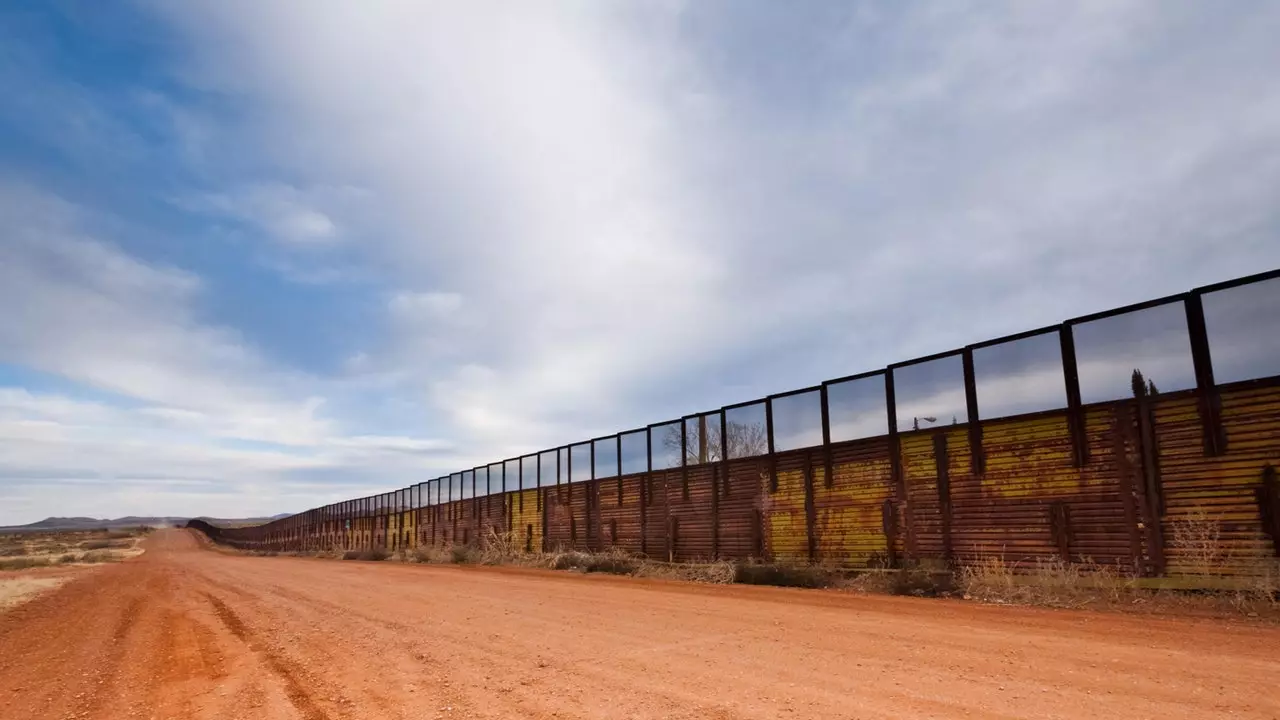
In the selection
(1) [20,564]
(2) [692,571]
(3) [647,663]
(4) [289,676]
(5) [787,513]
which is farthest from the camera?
(1) [20,564]

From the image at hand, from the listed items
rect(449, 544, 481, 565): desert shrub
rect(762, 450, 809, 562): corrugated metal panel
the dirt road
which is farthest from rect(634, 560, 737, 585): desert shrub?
rect(449, 544, 481, 565): desert shrub

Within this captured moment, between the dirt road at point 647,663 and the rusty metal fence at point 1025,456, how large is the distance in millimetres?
2606

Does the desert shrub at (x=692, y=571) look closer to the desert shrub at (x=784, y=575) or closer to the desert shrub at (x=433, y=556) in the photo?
the desert shrub at (x=784, y=575)

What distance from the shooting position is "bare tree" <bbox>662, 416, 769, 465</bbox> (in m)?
20.4

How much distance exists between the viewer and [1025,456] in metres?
13.1

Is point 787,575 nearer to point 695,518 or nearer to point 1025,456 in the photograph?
point 1025,456

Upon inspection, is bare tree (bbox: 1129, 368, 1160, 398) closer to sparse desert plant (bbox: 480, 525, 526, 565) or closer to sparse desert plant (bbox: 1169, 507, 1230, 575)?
sparse desert plant (bbox: 1169, 507, 1230, 575)

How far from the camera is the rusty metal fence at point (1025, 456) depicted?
1052 cm

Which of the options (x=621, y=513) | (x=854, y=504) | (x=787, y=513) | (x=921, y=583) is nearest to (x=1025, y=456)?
(x=921, y=583)

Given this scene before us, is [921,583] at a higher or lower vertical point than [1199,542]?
lower

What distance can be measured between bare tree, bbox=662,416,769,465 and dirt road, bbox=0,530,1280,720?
8152mm

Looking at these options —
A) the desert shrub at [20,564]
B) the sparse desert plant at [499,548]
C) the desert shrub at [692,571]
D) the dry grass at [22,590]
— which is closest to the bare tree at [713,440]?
the desert shrub at [692,571]

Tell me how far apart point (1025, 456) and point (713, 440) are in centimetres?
1058

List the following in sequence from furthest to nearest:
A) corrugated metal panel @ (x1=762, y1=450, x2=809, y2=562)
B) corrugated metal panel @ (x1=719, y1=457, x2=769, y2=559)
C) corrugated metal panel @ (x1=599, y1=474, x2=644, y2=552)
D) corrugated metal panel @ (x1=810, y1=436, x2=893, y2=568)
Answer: corrugated metal panel @ (x1=599, y1=474, x2=644, y2=552), corrugated metal panel @ (x1=719, y1=457, x2=769, y2=559), corrugated metal panel @ (x1=762, y1=450, x2=809, y2=562), corrugated metal panel @ (x1=810, y1=436, x2=893, y2=568)
